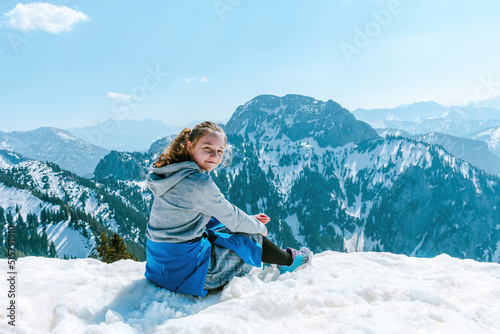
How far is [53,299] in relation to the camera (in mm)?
3768

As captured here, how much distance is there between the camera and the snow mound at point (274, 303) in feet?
9.69

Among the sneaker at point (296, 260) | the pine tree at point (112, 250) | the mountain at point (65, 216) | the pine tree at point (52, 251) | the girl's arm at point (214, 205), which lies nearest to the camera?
the girl's arm at point (214, 205)

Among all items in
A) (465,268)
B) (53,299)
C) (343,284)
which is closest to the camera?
(53,299)

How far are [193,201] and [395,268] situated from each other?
448 cm

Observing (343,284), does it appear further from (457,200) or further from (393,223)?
(457,200)

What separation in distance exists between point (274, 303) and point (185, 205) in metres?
1.73

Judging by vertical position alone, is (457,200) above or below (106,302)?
below

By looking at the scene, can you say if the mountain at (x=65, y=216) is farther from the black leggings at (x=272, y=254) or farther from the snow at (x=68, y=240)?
the black leggings at (x=272, y=254)

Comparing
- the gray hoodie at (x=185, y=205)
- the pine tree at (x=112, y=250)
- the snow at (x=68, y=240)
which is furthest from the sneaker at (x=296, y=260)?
the snow at (x=68, y=240)

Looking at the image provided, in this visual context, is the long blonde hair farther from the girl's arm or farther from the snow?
the snow

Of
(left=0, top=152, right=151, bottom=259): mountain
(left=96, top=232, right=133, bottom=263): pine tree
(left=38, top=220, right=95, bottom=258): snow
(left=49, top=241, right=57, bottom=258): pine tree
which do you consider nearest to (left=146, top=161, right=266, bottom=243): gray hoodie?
(left=96, top=232, right=133, bottom=263): pine tree

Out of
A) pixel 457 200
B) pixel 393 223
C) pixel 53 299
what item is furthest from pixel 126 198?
pixel 457 200

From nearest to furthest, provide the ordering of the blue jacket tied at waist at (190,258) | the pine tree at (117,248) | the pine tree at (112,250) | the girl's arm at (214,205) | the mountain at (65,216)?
the girl's arm at (214,205) → the blue jacket tied at waist at (190,258) → the pine tree at (112,250) → the pine tree at (117,248) → the mountain at (65,216)

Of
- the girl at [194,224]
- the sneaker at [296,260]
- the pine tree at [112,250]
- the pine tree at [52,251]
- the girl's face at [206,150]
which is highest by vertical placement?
the girl's face at [206,150]
